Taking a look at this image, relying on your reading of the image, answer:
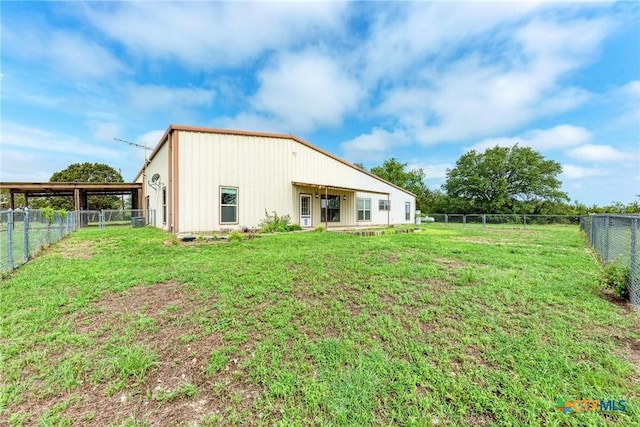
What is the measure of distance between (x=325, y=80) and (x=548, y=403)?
14843 millimetres

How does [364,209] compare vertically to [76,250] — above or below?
above

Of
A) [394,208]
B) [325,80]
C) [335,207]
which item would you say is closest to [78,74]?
[325,80]

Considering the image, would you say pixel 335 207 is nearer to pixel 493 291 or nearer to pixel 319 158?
pixel 319 158

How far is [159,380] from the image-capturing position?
2104 mm

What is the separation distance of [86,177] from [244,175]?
36520mm

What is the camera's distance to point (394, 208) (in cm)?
2117

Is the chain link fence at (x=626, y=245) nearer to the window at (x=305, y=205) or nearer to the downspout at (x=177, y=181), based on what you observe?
the window at (x=305, y=205)

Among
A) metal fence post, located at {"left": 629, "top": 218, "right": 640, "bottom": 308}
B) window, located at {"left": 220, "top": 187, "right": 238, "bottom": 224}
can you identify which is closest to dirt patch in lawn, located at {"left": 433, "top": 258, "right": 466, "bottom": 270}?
metal fence post, located at {"left": 629, "top": 218, "right": 640, "bottom": 308}

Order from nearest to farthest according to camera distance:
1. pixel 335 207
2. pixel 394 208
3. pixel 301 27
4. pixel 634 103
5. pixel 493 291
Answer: pixel 493 291 → pixel 301 27 → pixel 634 103 → pixel 335 207 → pixel 394 208

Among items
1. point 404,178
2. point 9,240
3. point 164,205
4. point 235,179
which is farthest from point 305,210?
point 404,178

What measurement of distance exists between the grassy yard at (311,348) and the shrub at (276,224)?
6.41m

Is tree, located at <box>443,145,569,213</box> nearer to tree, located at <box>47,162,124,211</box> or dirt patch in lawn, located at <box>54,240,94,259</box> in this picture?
dirt patch in lawn, located at <box>54,240,94,259</box>

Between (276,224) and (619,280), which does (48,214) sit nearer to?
(276,224)

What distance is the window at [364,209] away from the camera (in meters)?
17.4
